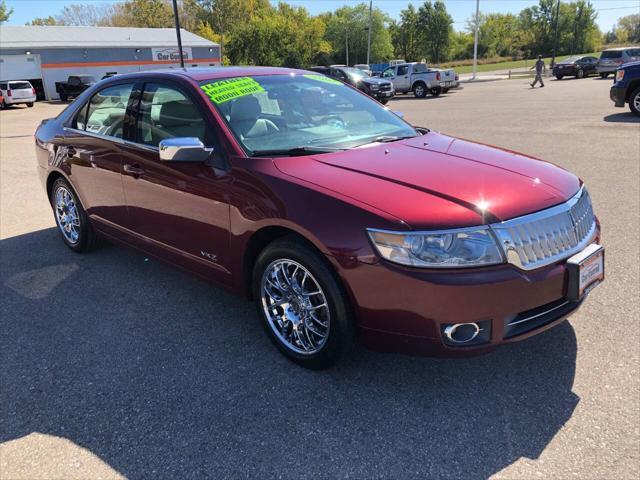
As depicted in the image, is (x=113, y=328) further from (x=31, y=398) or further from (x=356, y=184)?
(x=356, y=184)

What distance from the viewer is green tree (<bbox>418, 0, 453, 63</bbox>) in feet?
316

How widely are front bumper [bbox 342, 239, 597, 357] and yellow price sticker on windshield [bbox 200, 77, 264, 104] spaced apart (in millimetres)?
1630

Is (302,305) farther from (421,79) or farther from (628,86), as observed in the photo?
(421,79)

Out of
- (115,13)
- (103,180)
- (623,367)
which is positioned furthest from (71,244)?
(115,13)

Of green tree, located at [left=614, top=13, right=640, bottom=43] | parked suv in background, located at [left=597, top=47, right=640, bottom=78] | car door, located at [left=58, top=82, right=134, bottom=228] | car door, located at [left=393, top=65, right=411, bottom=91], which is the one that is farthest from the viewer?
green tree, located at [left=614, top=13, right=640, bottom=43]

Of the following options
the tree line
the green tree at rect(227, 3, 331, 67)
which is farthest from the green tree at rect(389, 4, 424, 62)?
the green tree at rect(227, 3, 331, 67)

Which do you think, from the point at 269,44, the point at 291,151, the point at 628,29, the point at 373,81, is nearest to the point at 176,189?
the point at 291,151

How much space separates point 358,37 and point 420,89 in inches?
2755

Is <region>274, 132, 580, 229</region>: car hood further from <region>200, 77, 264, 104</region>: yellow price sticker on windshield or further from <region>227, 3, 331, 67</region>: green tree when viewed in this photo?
<region>227, 3, 331, 67</region>: green tree

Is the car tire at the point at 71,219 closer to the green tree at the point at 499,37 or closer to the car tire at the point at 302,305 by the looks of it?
the car tire at the point at 302,305

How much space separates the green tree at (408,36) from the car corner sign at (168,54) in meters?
64.8

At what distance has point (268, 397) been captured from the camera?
2.89 meters

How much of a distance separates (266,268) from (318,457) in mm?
1128

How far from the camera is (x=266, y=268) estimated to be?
124 inches
